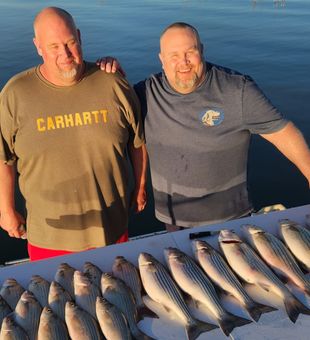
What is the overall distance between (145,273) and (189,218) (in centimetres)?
118

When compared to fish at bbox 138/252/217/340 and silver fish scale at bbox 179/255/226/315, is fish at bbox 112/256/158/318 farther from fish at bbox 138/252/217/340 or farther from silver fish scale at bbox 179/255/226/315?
silver fish scale at bbox 179/255/226/315

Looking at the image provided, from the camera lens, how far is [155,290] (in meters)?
1.96

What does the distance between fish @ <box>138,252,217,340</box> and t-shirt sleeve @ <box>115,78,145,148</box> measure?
1.15m

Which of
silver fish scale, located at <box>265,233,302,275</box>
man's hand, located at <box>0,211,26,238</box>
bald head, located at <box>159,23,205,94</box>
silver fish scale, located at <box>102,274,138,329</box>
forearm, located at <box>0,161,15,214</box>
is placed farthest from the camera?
man's hand, located at <box>0,211,26,238</box>

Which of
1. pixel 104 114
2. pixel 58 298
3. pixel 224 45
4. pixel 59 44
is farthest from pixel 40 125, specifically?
pixel 224 45

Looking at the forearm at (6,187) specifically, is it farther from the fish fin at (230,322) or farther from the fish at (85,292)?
the fish fin at (230,322)

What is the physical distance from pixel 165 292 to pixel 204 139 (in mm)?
1302

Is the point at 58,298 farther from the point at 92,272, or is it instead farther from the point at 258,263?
the point at 258,263

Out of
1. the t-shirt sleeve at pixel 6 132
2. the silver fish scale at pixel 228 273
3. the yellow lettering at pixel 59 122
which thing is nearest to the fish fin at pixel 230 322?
the silver fish scale at pixel 228 273

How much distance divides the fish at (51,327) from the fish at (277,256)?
1072 mm

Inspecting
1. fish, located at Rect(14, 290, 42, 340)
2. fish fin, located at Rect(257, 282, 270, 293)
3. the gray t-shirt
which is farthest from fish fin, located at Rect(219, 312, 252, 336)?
the gray t-shirt

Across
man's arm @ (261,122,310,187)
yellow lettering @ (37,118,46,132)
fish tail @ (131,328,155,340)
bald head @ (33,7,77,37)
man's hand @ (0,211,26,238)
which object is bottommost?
man's hand @ (0,211,26,238)

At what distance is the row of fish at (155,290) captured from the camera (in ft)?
5.85

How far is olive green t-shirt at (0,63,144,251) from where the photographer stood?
276 cm
